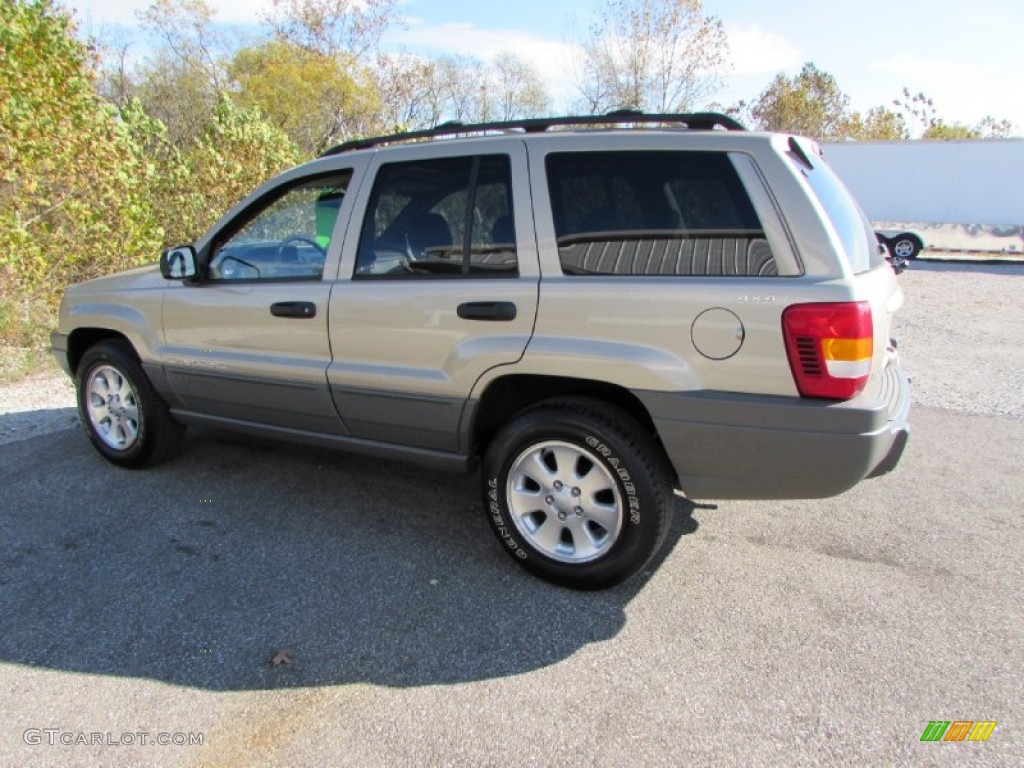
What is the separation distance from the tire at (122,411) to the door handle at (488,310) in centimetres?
232

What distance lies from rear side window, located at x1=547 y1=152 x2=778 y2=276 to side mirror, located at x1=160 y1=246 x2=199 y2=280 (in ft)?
6.93

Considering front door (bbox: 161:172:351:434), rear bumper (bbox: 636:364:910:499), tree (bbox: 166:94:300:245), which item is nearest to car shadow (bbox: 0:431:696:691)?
front door (bbox: 161:172:351:434)

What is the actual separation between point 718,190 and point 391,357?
5.32ft

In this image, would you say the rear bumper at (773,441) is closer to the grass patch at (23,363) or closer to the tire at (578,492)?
the tire at (578,492)

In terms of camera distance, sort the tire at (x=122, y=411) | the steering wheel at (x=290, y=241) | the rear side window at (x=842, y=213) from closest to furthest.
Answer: the rear side window at (x=842, y=213) → the steering wheel at (x=290, y=241) → the tire at (x=122, y=411)

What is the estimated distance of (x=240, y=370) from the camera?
370 centimetres

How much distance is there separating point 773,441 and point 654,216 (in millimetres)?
1003

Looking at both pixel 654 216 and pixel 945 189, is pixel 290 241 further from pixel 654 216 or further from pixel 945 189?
pixel 945 189

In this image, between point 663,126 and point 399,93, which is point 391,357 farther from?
point 399,93

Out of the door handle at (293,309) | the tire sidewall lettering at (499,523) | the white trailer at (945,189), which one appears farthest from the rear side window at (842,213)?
the white trailer at (945,189)

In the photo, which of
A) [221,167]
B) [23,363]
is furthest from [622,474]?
[221,167]

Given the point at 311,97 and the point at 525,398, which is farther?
the point at 311,97

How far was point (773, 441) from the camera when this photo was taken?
8.41 feet

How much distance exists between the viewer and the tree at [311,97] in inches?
958
